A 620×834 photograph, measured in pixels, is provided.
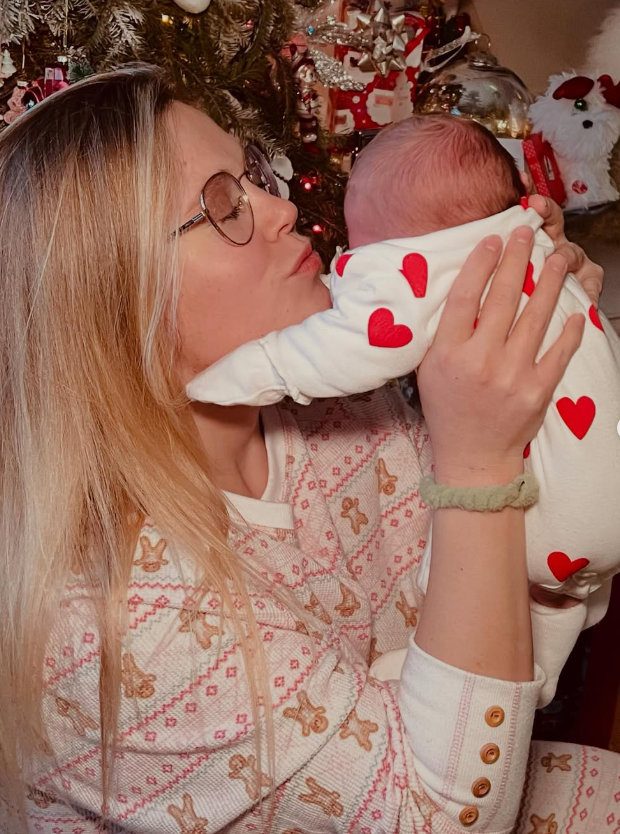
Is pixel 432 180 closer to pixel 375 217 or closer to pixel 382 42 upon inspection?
pixel 375 217

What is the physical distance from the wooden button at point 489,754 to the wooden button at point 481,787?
24 mm

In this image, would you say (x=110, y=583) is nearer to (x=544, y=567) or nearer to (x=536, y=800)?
(x=544, y=567)

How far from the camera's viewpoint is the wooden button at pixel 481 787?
0.96m

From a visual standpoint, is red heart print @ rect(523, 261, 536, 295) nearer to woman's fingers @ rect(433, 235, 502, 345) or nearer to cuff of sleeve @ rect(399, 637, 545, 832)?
woman's fingers @ rect(433, 235, 502, 345)

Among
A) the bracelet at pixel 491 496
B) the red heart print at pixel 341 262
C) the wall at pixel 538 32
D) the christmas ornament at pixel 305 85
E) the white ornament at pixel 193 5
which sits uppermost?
the wall at pixel 538 32

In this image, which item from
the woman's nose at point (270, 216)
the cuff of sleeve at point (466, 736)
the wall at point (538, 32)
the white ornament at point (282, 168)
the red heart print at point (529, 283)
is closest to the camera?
the cuff of sleeve at point (466, 736)

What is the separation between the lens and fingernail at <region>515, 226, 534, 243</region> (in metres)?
1.02

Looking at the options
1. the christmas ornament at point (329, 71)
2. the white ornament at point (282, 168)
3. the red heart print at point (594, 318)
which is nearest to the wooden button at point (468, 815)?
the red heart print at point (594, 318)

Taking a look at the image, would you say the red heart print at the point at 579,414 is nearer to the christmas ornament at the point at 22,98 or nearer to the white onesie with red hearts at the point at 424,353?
the white onesie with red hearts at the point at 424,353

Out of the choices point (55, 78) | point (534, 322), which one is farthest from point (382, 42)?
point (534, 322)

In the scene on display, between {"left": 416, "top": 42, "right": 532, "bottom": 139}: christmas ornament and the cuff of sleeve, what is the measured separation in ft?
4.57

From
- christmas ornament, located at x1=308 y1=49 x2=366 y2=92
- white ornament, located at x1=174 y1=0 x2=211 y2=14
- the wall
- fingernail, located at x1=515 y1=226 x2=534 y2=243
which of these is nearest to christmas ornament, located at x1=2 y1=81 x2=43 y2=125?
white ornament, located at x1=174 y1=0 x2=211 y2=14

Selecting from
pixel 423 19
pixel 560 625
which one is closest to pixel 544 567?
pixel 560 625

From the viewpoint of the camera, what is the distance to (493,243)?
3.32 feet
